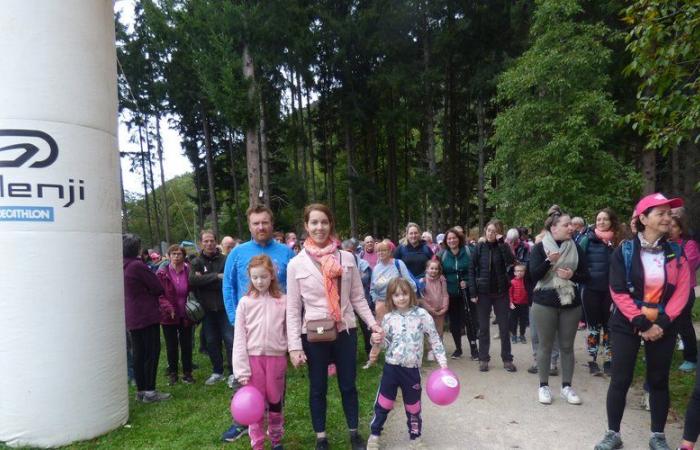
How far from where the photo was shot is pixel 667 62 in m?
4.69

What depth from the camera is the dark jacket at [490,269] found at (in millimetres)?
6379

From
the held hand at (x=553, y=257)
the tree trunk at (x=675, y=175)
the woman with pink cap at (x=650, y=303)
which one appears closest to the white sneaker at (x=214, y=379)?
the held hand at (x=553, y=257)

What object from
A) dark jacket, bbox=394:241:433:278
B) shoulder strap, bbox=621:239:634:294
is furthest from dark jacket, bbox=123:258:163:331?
Answer: shoulder strap, bbox=621:239:634:294

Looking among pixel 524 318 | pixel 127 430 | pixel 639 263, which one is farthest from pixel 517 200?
pixel 127 430

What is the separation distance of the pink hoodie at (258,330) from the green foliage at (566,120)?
37.9ft

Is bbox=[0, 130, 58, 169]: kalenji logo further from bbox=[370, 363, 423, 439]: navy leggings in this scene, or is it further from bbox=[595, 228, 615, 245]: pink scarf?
bbox=[595, 228, 615, 245]: pink scarf

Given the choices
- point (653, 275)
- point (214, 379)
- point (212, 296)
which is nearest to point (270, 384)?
point (212, 296)

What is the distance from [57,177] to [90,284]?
3.29 ft

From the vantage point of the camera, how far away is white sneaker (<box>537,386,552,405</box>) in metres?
5.02

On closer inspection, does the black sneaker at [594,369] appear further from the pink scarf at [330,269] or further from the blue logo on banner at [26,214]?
the blue logo on banner at [26,214]

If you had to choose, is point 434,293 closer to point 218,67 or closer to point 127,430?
point 127,430

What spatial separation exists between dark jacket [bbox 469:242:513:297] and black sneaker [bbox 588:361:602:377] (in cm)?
138

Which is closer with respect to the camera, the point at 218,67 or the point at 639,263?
the point at 639,263

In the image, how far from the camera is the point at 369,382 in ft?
19.6
